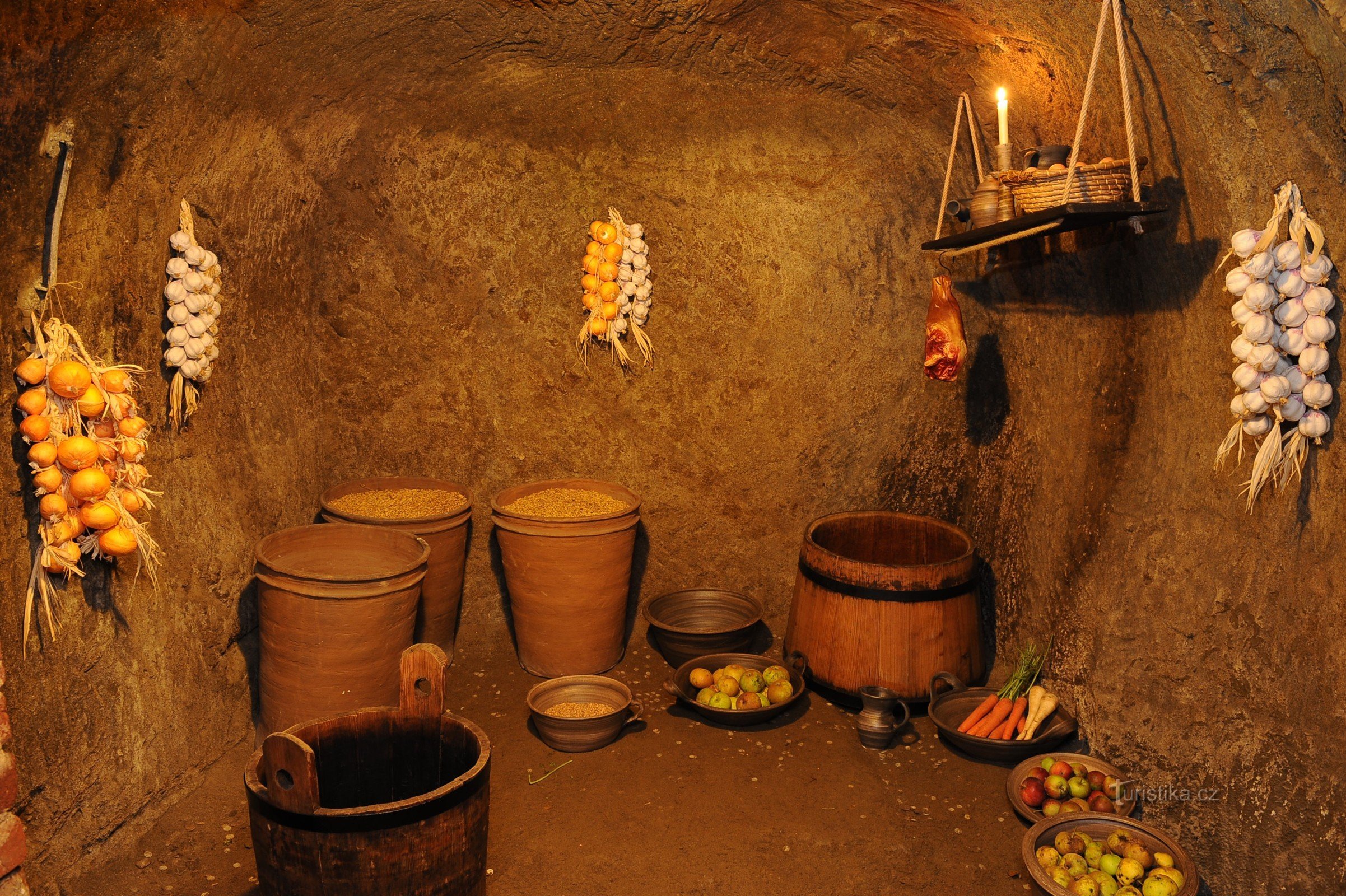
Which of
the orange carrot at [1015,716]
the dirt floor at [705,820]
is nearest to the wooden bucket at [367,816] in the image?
the dirt floor at [705,820]

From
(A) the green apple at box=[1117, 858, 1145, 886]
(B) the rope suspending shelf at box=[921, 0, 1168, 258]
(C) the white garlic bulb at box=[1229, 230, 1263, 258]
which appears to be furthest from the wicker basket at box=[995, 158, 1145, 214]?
(A) the green apple at box=[1117, 858, 1145, 886]

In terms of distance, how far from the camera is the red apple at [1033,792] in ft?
10.5

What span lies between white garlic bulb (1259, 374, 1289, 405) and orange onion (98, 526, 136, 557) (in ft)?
10.1

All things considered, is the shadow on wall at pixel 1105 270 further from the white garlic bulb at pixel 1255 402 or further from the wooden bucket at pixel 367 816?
the wooden bucket at pixel 367 816

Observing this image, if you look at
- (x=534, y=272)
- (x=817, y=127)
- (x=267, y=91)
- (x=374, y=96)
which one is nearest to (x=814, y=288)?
(x=817, y=127)

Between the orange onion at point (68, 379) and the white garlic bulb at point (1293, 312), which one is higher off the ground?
the white garlic bulb at point (1293, 312)

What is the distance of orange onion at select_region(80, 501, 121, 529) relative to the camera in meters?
2.72

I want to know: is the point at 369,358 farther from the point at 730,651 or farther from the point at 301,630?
the point at 730,651

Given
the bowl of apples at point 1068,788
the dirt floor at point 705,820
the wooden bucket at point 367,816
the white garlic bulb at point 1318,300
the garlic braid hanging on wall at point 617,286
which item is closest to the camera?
the wooden bucket at point 367,816

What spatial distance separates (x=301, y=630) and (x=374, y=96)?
212cm

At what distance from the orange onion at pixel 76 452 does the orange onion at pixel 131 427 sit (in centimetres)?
15

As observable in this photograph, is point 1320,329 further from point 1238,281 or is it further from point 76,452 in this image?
point 76,452

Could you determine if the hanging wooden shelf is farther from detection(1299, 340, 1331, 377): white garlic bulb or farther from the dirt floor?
the dirt floor

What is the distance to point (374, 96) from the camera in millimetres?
4000
